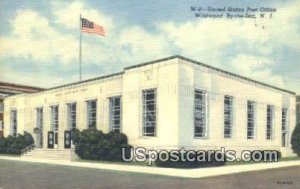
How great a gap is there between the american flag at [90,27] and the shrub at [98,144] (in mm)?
2779

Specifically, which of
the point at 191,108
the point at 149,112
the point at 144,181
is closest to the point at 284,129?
the point at 191,108

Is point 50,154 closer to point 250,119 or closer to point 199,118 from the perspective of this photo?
point 199,118

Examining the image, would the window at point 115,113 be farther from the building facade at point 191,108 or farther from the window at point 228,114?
the window at point 228,114

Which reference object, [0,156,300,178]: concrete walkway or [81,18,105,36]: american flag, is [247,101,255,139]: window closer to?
[0,156,300,178]: concrete walkway

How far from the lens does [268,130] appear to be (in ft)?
40.3

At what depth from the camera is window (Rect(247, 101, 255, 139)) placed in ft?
38.9

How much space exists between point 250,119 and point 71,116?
17.2 feet

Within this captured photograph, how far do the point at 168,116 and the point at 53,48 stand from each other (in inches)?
123

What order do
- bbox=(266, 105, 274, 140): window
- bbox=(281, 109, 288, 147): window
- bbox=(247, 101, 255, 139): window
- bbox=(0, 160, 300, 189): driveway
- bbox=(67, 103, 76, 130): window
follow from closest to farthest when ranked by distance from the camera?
bbox=(0, 160, 300, 189): driveway → bbox=(281, 109, 288, 147): window → bbox=(247, 101, 255, 139): window → bbox=(266, 105, 274, 140): window → bbox=(67, 103, 76, 130): window

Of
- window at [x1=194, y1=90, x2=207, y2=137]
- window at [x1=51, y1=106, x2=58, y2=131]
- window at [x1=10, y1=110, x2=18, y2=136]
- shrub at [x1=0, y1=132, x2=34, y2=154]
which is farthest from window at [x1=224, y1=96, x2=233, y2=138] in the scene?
window at [x1=10, y1=110, x2=18, y2=136]

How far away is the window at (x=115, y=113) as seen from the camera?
13.0m

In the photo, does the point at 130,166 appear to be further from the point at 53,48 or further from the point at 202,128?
the point at 53,48

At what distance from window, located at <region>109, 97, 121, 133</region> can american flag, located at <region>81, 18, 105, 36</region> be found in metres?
3.22

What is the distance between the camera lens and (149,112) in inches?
469
